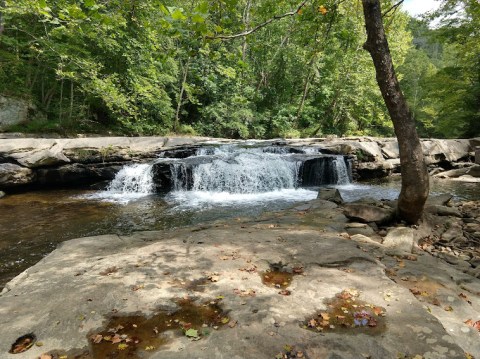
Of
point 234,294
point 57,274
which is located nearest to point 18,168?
point 57,274

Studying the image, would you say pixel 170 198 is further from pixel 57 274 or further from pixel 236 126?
pixel 236 126

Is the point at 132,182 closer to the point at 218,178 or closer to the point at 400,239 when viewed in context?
the point at 218,178

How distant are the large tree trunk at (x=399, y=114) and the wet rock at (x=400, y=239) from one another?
622 millimetres

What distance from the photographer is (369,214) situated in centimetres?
622

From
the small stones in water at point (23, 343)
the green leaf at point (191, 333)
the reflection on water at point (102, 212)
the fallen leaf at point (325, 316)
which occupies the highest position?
the fallen leaf at point (325, 316)

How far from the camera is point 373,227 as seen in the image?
5953 mm

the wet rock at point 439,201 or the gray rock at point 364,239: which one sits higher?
the wet rock at point 439,201

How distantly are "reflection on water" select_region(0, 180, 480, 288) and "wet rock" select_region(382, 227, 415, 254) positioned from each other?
4.12 m

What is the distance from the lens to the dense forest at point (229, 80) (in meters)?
10.3

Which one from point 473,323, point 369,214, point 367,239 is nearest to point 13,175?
point 369,214

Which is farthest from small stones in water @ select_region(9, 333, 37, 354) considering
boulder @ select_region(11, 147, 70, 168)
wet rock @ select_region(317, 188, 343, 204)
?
boulder @ select_region(11, 147, 70, 168)

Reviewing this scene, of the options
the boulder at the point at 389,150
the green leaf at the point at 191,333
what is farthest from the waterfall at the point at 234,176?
the green leaf at the point at 191,333

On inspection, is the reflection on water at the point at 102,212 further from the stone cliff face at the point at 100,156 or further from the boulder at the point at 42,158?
the boulder at the point at 42,158

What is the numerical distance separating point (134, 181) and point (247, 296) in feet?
34.1
